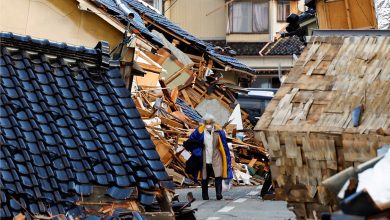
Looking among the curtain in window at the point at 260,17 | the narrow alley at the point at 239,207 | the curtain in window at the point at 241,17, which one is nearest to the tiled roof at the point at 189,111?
the narrow alley at the point at 239,207

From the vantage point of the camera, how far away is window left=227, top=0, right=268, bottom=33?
49.2 m

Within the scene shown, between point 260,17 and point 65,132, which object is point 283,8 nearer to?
point 260,17

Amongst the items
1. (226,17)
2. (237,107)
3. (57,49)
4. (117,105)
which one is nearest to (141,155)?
→ (117,105)

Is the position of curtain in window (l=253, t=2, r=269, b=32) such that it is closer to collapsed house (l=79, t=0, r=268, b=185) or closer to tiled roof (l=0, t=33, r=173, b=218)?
collapsed house (l=79, t=0, r=268, b=185)

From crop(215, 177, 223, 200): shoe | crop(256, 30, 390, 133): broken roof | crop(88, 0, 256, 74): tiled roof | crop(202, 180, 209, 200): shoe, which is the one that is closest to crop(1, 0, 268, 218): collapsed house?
crop(256, 30, 390, 133): broken roof

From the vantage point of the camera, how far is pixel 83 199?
12.5 meters

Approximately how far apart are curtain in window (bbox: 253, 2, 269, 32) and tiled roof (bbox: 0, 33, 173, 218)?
34945mm

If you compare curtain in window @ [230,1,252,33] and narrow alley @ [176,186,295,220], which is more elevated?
curtain in window @ [230,1,252,33]

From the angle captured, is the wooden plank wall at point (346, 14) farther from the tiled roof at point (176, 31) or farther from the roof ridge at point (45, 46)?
the roof ridge at point (45, 46)

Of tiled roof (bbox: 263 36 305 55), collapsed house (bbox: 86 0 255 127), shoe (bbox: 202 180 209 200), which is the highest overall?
tiled roof (bbox: 263 36 305 55)

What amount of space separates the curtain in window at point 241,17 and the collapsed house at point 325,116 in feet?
125

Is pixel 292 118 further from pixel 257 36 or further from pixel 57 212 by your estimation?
pixel 257 36

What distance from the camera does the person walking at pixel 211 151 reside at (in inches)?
868

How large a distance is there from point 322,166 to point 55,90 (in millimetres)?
4505
